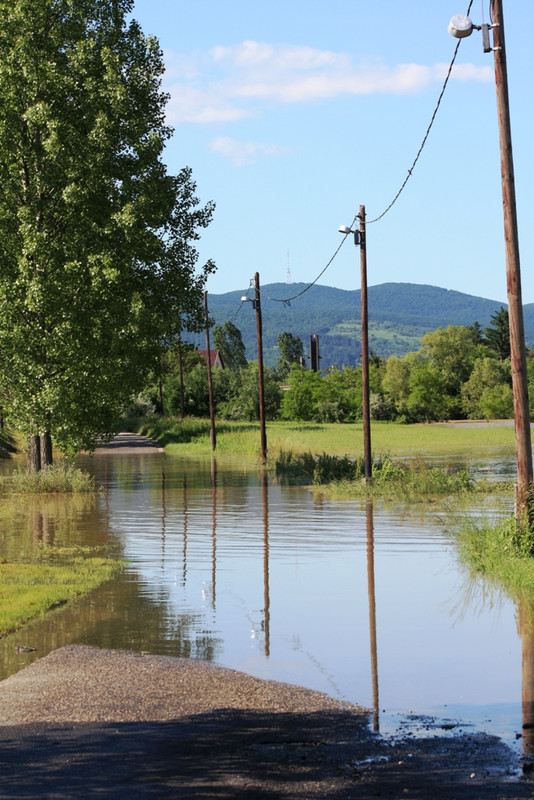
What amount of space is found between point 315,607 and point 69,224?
18.5 meters

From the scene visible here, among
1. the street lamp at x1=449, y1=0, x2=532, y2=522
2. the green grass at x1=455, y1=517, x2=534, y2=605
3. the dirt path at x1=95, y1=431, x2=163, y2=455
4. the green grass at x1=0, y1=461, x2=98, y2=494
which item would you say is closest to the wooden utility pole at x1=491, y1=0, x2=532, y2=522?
the street lamp at x1=449, y1=0, x2=532, y2=522

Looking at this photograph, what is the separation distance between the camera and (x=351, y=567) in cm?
1523

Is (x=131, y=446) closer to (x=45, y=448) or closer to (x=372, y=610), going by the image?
(x=45, y=448)

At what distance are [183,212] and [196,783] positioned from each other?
27.8 metres

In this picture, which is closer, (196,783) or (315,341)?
(196,783)

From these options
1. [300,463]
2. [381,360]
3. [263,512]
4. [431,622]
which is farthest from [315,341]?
[431,622]

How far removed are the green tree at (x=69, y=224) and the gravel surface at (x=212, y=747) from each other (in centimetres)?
1902

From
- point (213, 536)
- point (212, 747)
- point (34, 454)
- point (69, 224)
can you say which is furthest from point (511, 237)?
point (34, 454)

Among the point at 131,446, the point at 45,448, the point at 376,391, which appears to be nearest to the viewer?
the point at 45,448

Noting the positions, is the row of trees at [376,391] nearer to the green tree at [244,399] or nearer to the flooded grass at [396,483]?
the green tree at [244,399]

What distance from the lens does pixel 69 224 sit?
28.0 metres

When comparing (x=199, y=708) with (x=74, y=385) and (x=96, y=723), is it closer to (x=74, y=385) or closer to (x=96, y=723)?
(x=96, y=723)

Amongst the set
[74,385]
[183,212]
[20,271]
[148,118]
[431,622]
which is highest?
[148,118]

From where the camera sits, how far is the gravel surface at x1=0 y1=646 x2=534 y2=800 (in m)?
5.91
